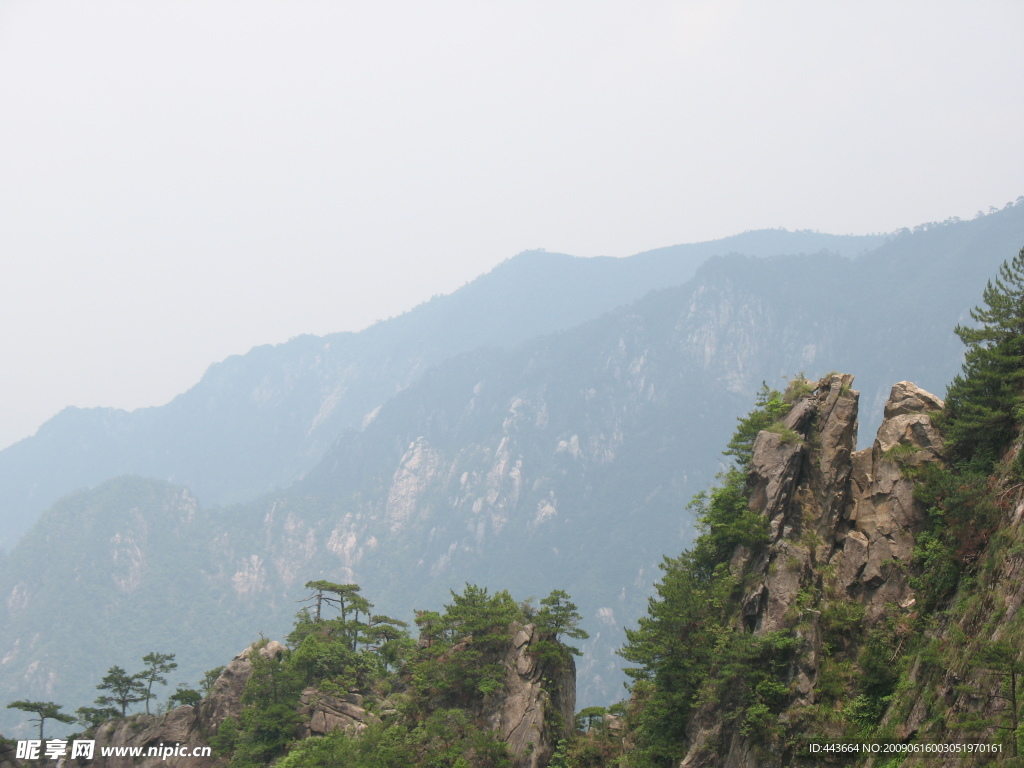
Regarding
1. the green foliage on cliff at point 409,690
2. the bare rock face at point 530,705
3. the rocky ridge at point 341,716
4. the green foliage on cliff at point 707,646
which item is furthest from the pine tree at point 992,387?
the rocky ridge at point 341,716

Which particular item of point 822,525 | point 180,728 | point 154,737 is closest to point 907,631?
point 822,525

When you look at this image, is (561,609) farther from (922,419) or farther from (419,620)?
(922,419)

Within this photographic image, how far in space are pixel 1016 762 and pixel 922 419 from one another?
61.6ft

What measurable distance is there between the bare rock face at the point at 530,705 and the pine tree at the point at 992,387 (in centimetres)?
2915

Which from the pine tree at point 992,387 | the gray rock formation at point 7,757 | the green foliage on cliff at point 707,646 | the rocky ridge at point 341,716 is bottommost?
the gray rock formation at point 7,757

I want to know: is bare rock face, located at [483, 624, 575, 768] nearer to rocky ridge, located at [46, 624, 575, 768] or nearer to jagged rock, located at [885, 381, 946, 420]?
rocky ridge, located at [46, 624, 575, 768]

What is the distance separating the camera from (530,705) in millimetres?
45438

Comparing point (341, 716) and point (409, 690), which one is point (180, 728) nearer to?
point (341, 716)

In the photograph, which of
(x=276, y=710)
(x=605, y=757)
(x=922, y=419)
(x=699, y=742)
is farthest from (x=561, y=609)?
(x=922, y=419)

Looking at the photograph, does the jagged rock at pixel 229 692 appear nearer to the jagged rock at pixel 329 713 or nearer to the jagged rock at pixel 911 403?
the jagged rock at pixel 329 713

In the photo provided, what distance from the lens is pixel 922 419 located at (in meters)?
35.9

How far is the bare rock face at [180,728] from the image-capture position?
53.0 meters

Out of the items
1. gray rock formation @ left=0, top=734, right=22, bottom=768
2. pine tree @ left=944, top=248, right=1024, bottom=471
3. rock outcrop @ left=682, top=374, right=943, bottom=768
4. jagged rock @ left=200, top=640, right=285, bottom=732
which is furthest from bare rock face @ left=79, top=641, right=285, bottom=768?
pine tree @ left=944, top=248, right=1024, bottom=471

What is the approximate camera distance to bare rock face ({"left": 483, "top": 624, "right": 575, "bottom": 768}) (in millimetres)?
43875
